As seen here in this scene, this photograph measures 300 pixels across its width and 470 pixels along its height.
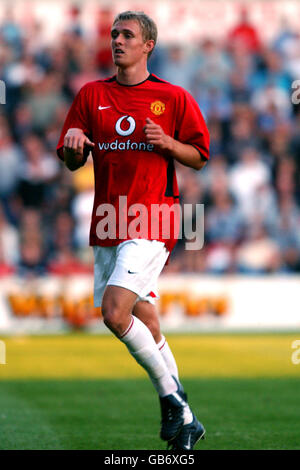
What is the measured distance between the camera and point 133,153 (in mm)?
5660

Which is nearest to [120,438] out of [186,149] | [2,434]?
[2,434]

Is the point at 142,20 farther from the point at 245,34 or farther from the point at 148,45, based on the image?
the point at 245,34

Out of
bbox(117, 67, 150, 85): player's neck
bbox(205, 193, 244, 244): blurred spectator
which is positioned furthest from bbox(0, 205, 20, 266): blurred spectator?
bbox(117, 67, 150, 85): player's neck

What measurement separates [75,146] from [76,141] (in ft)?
0.11

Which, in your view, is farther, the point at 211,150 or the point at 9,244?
the point at 211,150

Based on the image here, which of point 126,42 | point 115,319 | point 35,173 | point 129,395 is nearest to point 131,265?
point 115,319

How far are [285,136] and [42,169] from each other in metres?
4.57

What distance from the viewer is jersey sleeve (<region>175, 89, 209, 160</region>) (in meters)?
5.75

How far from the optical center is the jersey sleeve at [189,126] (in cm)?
575

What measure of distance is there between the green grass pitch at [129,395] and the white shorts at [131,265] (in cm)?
100

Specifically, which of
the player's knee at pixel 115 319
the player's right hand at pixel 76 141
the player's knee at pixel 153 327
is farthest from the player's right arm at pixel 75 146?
the player's knee at pixel 153 327

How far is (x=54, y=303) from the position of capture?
14109 millimetres

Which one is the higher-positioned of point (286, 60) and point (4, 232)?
point (286, 60)

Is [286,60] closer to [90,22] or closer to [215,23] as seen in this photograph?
[215,23]
